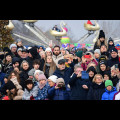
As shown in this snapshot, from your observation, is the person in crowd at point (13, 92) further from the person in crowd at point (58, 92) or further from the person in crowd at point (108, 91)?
the person in crowd at point (108, 91)

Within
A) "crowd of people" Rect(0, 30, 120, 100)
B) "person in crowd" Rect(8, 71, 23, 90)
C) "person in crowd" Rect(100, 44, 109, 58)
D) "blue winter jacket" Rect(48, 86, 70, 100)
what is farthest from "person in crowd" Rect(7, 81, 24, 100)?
"person in crowd" Rect(100, 44, 109, 58)

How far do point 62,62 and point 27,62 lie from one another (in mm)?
1344

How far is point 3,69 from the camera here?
8.52 meters

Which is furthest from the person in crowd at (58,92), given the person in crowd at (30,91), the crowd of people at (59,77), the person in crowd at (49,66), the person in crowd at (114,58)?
the person in crowd at (114,58)

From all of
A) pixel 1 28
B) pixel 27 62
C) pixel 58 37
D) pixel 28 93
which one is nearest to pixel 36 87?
pixel 28 93

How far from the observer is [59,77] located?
676 cm

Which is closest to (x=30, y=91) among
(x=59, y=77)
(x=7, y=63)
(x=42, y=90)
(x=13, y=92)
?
(x=42, y=90)

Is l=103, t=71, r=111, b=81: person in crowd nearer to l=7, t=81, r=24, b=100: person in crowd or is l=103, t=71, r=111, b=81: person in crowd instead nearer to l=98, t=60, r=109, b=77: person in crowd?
l=98, t=60, r=109, b=77: person in crowd

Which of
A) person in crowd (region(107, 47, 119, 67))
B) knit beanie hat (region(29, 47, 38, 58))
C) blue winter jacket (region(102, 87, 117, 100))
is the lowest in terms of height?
blue winter jacket (region(102, 87, 117, 100))

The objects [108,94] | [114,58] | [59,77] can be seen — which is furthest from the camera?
[114,58]

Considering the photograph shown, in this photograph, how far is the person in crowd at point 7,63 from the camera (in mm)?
8438

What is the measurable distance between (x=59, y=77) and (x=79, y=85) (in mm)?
827

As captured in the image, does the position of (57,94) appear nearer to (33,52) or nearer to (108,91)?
(108,91)

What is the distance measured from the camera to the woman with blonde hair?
5.87 m
